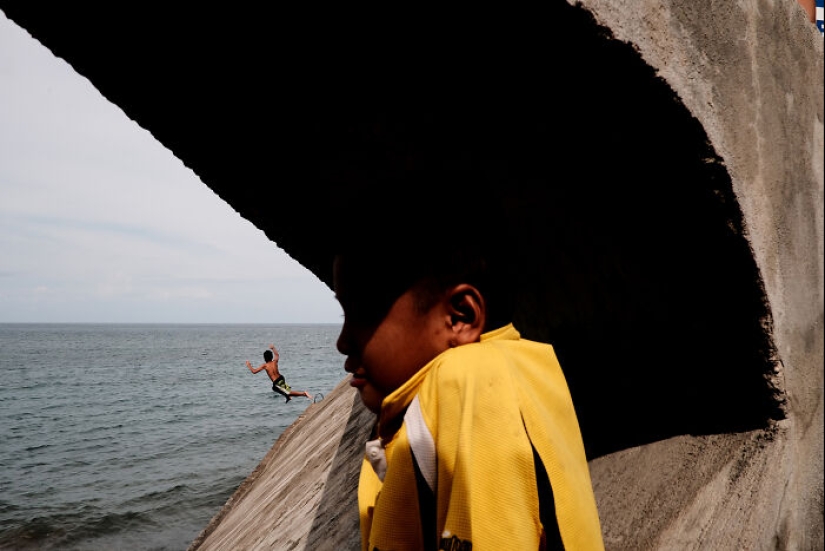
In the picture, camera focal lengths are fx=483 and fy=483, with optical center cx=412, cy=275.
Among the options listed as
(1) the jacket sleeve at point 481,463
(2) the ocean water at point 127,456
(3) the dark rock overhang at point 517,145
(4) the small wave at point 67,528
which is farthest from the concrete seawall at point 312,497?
(4) the small wave at point 67,528

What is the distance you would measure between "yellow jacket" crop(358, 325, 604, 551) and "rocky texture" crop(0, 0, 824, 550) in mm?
361

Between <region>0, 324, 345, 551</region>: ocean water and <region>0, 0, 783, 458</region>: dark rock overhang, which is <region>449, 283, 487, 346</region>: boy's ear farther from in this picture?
<region>0, 324, 345, 551</region>: ocean water

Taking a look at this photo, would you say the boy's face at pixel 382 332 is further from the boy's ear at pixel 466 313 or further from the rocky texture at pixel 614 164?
the rocky texture at pixel 614 164

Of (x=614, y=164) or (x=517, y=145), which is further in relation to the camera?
(x=517, y=145)

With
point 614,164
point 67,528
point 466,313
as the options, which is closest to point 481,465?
point 466,313

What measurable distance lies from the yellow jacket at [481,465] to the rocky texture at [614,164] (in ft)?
1.19

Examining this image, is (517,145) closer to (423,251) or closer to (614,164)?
(614,164)

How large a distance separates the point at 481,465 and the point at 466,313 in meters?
0.34

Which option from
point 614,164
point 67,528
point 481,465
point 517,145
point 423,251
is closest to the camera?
point 481,465

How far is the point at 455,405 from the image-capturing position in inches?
31.7

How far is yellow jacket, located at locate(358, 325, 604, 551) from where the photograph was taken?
2.46 ft

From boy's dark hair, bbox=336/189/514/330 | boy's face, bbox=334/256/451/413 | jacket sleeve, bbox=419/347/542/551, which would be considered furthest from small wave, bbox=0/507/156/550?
jacket sleeve, bbox=419/347/542/551

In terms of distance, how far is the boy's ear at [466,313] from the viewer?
1.01m

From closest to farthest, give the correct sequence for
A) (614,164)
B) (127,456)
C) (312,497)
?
1. (614,164)
2. (312,497)
3. (127,456)
